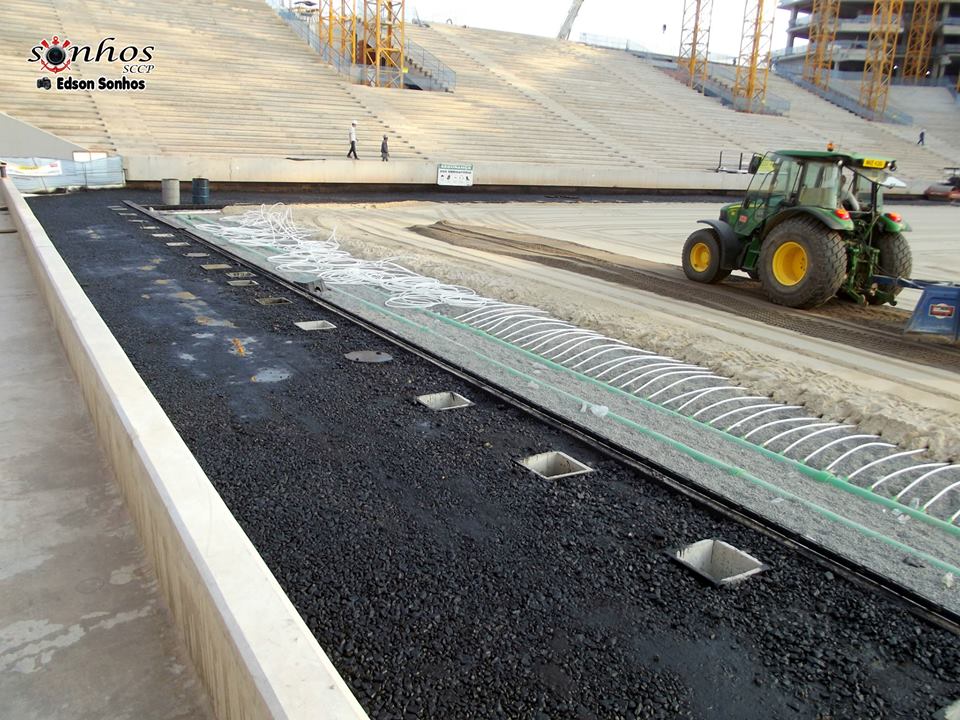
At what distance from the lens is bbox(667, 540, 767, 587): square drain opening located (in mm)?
3994

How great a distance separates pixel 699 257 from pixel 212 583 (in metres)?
10.2

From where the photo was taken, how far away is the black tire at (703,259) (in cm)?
1120

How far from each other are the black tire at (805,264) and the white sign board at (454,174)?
730 inches

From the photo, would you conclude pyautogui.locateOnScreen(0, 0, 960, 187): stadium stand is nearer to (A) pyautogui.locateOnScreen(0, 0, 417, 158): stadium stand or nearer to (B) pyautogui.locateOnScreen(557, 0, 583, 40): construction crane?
(A) pyautogui.locateOnScreen(0, 0, 417, 158): stadium stand

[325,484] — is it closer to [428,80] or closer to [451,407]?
[451,407]

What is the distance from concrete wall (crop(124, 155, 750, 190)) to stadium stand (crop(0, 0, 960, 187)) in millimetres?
264

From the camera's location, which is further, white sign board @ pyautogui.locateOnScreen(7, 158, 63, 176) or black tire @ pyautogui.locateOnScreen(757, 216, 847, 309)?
white sign board @ pyautogui.locateOnScreen(7, 158, 63, 176)

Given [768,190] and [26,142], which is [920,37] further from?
[26,142]

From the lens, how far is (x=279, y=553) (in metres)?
3.90

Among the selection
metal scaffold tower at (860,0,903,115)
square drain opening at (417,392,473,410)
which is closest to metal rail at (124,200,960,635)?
square drain opening at (417,392,473,410)

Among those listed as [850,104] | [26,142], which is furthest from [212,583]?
[850,104]

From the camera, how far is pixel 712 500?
4.64 metres

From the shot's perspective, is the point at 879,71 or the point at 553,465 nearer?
the point at 553,465

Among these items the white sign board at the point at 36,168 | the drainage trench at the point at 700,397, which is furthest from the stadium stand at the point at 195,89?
the drainage trench at the point at 700,397
